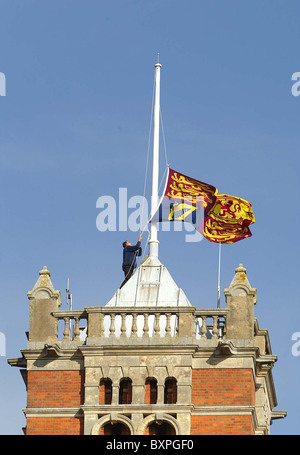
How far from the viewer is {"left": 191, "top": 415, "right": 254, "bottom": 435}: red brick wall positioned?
8119 centimetres

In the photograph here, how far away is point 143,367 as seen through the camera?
82.1m

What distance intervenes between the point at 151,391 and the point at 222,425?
2.37m

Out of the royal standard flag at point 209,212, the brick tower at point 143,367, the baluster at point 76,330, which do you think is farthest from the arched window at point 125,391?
the royal standard flag at point 209,212

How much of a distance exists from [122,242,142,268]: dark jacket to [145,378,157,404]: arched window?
553 cm

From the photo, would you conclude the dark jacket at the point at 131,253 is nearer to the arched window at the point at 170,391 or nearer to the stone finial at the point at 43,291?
the stone finial at the point at 43,291

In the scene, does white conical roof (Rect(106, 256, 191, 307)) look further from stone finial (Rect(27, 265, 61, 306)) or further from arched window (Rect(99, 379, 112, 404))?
arched window (Rect(99, 379, 112, 404))

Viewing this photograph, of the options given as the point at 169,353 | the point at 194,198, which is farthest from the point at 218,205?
the point at 169,353

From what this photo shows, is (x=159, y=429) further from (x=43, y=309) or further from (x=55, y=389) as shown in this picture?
(x=43, y=309)

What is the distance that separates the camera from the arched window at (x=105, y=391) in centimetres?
8204

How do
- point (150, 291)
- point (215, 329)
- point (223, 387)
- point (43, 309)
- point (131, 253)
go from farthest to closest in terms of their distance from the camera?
point (131, 253) → point (150, 291) → point (43, 309) → point (215, 329) → point (223, 387)

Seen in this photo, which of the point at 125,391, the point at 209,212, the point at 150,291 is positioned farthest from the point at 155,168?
the point at 125,391

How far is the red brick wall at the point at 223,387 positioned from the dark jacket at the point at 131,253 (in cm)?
572

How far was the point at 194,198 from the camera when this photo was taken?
284 ft

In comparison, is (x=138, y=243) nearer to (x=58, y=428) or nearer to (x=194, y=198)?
(x=194, y=198)
